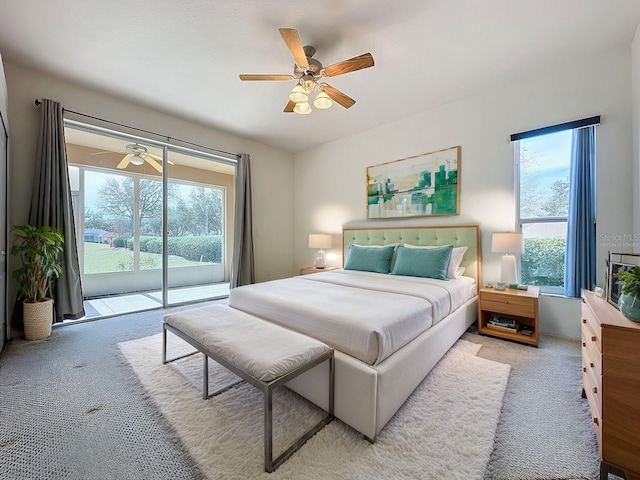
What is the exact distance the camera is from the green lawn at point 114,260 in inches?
155

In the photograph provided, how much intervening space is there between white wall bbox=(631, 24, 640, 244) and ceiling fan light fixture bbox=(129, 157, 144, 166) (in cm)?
565

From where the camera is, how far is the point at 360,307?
187cm

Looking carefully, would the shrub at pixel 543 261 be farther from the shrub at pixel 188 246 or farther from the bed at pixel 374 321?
the shrub at pixel 188 246

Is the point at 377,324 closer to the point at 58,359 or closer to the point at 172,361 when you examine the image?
the point at 172,361

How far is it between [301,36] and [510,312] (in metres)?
3.27

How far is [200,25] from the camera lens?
2.17m

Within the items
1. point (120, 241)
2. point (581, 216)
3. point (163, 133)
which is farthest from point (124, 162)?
point (581, 216)

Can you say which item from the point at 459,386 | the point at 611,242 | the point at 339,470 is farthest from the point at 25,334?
the point at 611,242

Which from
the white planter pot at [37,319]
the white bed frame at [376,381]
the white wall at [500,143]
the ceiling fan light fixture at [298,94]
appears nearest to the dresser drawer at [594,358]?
the white bed frame at [376,381]

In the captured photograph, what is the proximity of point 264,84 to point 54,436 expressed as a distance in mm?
3374

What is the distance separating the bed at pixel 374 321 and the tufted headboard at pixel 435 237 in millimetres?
13

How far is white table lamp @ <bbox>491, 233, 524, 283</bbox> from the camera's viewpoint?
270cm

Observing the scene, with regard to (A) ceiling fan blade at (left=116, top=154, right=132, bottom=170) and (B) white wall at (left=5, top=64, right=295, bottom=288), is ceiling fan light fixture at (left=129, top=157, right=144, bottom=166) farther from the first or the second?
(B) white wall at (left=5, top=64, right=295, bottom=288)

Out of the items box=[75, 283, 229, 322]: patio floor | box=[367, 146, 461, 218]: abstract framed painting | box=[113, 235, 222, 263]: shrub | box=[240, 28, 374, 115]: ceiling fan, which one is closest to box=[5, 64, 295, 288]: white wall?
box=[113, 235, 222, 263]: shrub
